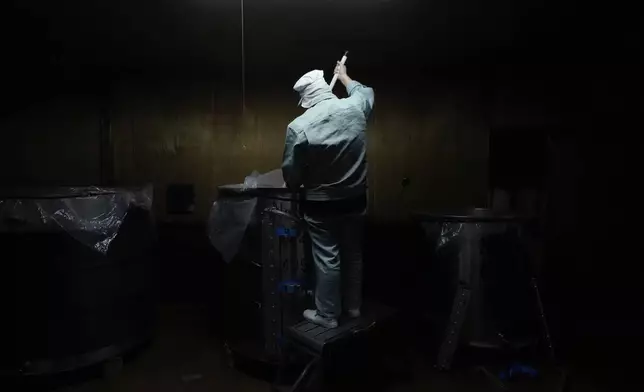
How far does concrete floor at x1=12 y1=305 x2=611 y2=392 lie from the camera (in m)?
2.24

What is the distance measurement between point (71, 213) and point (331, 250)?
122cm

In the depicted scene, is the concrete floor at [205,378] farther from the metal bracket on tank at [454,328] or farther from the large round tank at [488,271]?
the large round tank at [488,271]

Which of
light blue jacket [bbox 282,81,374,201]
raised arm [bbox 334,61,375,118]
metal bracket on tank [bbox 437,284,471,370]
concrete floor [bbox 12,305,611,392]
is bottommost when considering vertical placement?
concrete floor [bbox 12,305,611,392]

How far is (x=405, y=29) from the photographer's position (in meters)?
2.77

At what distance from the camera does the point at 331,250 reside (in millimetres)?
2051

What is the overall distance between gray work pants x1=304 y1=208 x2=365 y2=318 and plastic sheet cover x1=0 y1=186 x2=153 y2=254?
975 mm

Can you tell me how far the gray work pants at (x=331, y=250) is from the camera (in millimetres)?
2049

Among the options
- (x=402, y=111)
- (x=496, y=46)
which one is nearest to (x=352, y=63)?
(x=402, y=111)

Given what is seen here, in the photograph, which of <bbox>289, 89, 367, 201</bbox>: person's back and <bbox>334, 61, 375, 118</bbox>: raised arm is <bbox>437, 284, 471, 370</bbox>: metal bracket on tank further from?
<bbox>334, 61, 375, 118</bbox>: raised arm

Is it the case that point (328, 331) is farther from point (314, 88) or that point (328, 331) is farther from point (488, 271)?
point (314, 88)

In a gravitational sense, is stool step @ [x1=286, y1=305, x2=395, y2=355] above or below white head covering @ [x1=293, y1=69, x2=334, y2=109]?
below

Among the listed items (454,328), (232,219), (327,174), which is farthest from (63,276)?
(454,328)

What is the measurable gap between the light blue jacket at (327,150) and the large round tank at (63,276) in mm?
963

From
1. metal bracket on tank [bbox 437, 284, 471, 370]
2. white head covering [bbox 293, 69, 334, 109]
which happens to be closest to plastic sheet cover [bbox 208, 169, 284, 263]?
white head covering [bbox 293, 69, 334, 109]
